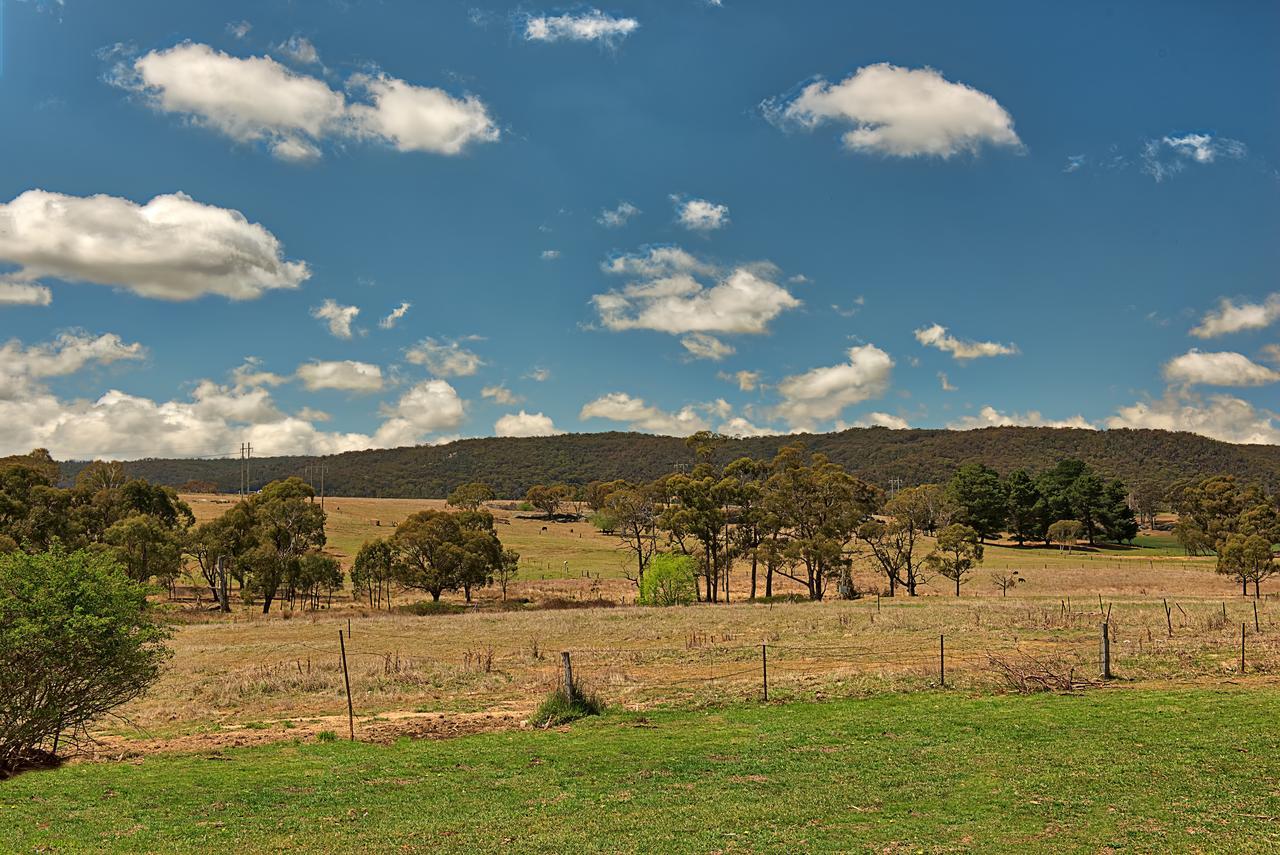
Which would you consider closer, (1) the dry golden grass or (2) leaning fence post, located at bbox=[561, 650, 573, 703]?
(2) leaning fence post, located at bbox=[561, 650, 573, 703]

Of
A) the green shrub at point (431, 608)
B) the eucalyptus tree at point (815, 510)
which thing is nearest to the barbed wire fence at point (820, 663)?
the green shrub at point (431, 608)

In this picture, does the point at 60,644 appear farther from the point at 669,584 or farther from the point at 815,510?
the point at 815,510

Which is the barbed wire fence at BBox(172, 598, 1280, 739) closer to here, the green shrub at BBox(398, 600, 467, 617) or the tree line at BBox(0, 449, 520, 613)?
the green shrub at BBox(398, 600, 467, 617)

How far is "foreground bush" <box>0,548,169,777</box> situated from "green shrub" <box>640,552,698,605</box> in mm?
49147

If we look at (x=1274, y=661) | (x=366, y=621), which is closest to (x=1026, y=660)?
(x=1274, y=661)

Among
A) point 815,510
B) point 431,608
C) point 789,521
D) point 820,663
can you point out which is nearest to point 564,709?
point 820,663

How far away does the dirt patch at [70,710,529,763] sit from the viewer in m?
21.7

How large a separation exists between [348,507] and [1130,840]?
160497 mm

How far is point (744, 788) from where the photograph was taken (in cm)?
1573

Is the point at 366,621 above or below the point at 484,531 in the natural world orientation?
below

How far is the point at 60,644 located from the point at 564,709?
41.0 feet

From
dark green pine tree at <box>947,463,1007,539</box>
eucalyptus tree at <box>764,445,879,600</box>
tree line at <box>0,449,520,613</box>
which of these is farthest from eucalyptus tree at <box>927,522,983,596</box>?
dark green pine tree at <box>947,463,1007,539</box>

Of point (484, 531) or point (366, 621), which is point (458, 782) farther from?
point (484, 531)

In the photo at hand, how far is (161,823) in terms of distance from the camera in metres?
14.5
